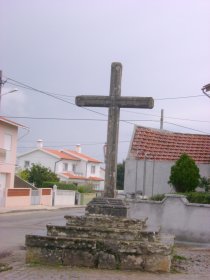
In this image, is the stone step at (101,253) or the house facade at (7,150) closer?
the stone step at (101,253)

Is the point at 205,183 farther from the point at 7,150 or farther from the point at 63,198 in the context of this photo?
the point at 63,198

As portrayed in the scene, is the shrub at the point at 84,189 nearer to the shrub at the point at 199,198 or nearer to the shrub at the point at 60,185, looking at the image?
the shrub at the point at 60,185

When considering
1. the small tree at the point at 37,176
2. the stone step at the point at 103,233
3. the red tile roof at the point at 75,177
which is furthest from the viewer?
the red tile roof at the point at 75,177

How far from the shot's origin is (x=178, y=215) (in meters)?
17.0

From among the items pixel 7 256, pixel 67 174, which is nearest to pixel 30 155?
pixel 67 174

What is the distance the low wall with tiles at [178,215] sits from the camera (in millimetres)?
16516

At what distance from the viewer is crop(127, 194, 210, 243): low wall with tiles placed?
16516 mm

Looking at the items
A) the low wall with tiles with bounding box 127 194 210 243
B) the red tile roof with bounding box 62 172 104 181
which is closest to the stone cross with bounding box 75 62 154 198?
the low wall with tiles with bounding box 127 194 210 243

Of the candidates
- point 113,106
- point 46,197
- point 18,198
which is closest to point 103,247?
point 113,106

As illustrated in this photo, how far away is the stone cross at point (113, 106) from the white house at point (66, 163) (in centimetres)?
5771

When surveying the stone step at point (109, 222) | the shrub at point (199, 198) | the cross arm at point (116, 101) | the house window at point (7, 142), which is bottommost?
the stone step at point (109, 222)

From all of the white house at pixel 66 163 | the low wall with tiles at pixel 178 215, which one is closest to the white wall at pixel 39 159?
the white house at pixel 66 163

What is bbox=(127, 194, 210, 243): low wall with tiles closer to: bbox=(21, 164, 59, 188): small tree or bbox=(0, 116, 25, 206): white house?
bbox=(0, 116, 25, 206): white house

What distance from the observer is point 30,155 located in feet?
238
